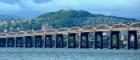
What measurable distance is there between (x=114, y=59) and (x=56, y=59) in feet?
39.4

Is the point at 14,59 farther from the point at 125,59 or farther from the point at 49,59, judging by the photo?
the point at 125,59

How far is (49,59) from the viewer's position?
153 metres

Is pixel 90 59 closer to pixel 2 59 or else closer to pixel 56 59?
pixel 56 59

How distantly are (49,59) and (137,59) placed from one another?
1816 cm

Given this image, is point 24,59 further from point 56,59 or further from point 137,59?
point 137,59

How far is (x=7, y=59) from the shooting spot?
152875 millimetres

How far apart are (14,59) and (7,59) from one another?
176 centimetres

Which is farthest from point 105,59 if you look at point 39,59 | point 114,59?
point 39,59

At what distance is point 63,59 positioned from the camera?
152 m

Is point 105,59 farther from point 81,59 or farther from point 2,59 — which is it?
point 2,59

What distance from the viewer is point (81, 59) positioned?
5901 inches

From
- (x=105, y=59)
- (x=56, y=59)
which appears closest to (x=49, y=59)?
(x=56, y=59)

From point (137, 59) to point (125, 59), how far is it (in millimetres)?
2394

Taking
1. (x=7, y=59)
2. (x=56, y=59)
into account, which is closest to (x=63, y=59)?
(x=56, y=59)
